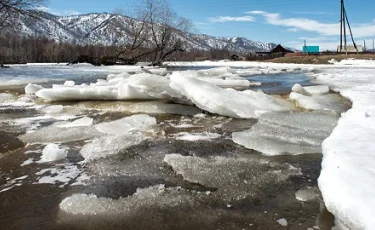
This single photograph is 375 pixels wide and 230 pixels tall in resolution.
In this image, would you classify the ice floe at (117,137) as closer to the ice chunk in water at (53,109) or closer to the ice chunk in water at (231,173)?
the ice chunk in water at (231,173)

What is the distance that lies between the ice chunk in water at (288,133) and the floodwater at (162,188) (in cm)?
14

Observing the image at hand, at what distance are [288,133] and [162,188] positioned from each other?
1997 mm

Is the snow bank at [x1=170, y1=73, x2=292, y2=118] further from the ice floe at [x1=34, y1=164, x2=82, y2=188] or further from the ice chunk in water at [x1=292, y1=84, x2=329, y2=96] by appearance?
the ice floe at [x1=34, y1=164, x2=82, y2=188]

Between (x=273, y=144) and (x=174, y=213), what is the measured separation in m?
1.71

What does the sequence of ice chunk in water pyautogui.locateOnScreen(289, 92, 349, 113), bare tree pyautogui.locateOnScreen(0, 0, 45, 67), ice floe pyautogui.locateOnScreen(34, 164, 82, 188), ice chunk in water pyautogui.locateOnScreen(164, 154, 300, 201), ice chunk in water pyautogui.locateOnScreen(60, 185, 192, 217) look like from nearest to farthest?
ice chunk in water pyautogui.locateOnScreen(60, 185, 192, 217) → ice chunk in water pyautogui.locateOnScreen(164, 154, 300, 201) → ice floe pyautogui.locateOnScreen(34, 164, 82, 188) → ice chunk in water pyautogui.locateOnScreen(289, 92, 349, 113) → bare tree pyautogui.locateOnScreen(0, 0, 45, 67)

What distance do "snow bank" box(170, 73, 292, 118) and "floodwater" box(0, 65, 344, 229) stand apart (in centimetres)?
118

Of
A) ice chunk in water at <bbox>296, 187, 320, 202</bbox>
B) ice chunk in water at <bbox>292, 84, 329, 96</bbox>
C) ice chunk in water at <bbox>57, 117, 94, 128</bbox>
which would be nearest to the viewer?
ice chunk in water at <bbox>296, 187, 320, 202</bbox>

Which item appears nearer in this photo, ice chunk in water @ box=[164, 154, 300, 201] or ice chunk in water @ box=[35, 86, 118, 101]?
ice chunk in water @ box=[164, 154, 300, 201]

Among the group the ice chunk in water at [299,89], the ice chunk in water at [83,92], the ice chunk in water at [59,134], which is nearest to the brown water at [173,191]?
the ice chunk in water at [59,134]

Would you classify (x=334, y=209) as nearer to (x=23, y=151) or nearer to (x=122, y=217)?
(x=122, y=217)

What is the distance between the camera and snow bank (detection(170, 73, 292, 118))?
507 cm

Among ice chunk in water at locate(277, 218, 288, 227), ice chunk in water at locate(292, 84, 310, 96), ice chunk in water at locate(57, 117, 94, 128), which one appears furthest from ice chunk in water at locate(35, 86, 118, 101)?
ice chunk in water at locate(277, 218, 288, 227)

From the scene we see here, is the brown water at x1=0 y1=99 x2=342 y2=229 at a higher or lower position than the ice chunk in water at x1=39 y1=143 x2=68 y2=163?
lower

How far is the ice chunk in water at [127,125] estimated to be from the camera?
432 centimetres
